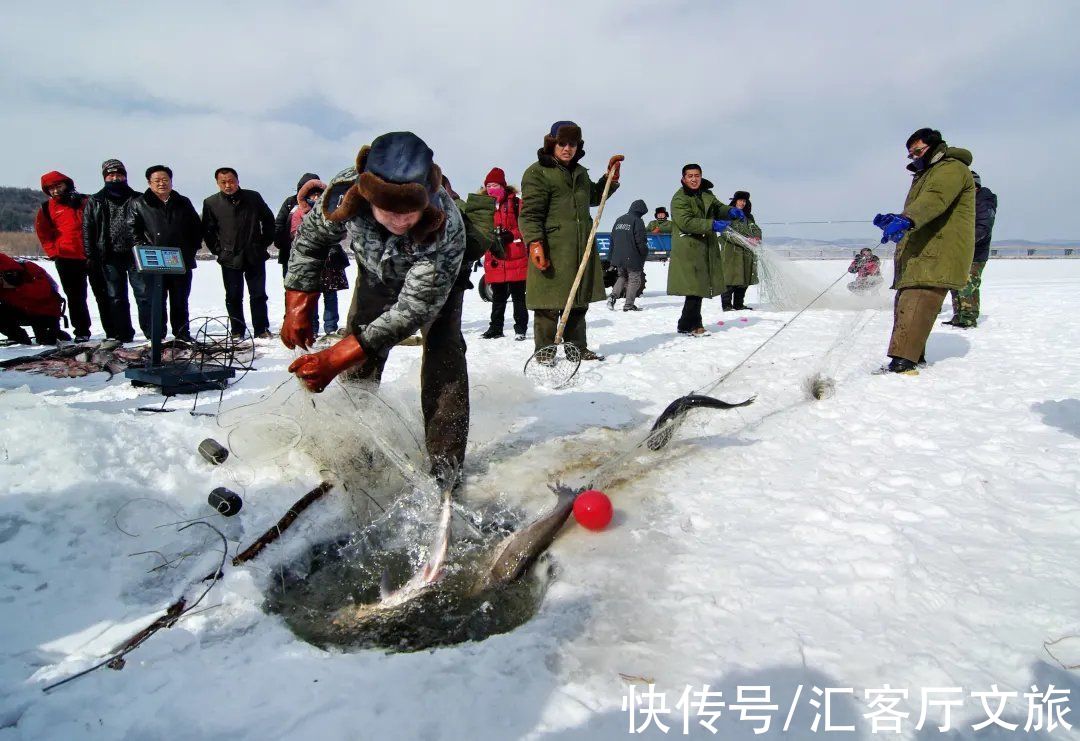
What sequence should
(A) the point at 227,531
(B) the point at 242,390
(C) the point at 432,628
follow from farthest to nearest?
(B) the point at 242,390
(A) the point at 227,531
(C) the point at 432,628

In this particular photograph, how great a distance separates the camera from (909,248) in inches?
190

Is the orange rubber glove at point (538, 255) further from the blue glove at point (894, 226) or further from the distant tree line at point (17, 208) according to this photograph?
the distant tree line at point (17, 208)

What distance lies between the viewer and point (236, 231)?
6754 mm

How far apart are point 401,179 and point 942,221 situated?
4623mm

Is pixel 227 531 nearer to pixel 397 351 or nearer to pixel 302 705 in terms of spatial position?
pixel 302 705

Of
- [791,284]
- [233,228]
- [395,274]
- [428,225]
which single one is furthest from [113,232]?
[791,284]

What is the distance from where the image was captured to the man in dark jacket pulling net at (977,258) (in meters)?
6.79

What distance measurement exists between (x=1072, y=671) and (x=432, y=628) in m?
1.82

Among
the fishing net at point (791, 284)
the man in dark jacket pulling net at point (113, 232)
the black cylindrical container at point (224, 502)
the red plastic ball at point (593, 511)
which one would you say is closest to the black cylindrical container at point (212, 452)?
the black cylindrical container at point (224, 502)

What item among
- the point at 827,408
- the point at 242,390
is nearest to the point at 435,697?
the point at 827,408

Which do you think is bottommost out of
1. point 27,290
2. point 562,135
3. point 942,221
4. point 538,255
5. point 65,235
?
point 27,290

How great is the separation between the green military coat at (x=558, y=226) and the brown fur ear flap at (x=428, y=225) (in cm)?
306

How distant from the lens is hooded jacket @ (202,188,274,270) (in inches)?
265

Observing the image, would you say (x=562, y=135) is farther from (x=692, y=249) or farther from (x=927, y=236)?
(x=927, y=236)
